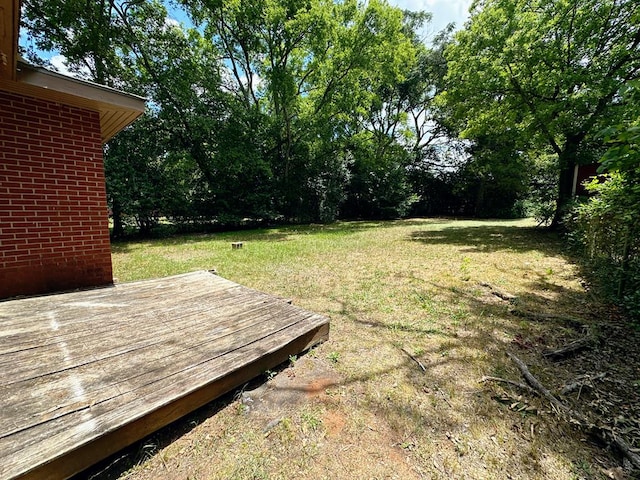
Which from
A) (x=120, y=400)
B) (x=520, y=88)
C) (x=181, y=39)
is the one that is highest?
→ (x=181, y=39)

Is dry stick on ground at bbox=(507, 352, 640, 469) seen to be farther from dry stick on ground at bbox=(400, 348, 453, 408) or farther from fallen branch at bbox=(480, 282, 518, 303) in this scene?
fallen branch at bbox=(480, 282, 518, 303)

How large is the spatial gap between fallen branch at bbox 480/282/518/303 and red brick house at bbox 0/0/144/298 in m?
5.39

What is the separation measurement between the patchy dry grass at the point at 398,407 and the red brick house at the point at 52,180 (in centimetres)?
230

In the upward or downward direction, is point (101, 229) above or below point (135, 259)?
above

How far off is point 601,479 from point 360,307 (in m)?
2.40

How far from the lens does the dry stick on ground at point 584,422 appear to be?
1.45 metres

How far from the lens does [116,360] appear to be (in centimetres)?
184

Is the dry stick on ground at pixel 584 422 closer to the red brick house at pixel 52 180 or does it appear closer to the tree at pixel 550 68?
the red brick house at pixel 52 180

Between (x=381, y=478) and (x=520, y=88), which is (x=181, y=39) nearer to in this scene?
(x=520, y=88)

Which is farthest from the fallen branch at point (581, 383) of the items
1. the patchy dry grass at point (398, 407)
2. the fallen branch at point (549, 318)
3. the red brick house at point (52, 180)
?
the red brick house at point (52, 180)

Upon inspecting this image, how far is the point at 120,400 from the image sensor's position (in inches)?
58.1

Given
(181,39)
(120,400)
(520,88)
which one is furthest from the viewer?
(181,39)

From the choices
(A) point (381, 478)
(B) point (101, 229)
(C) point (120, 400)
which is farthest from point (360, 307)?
(B) point (101, 229)

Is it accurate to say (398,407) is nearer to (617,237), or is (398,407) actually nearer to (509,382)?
(509,382)
